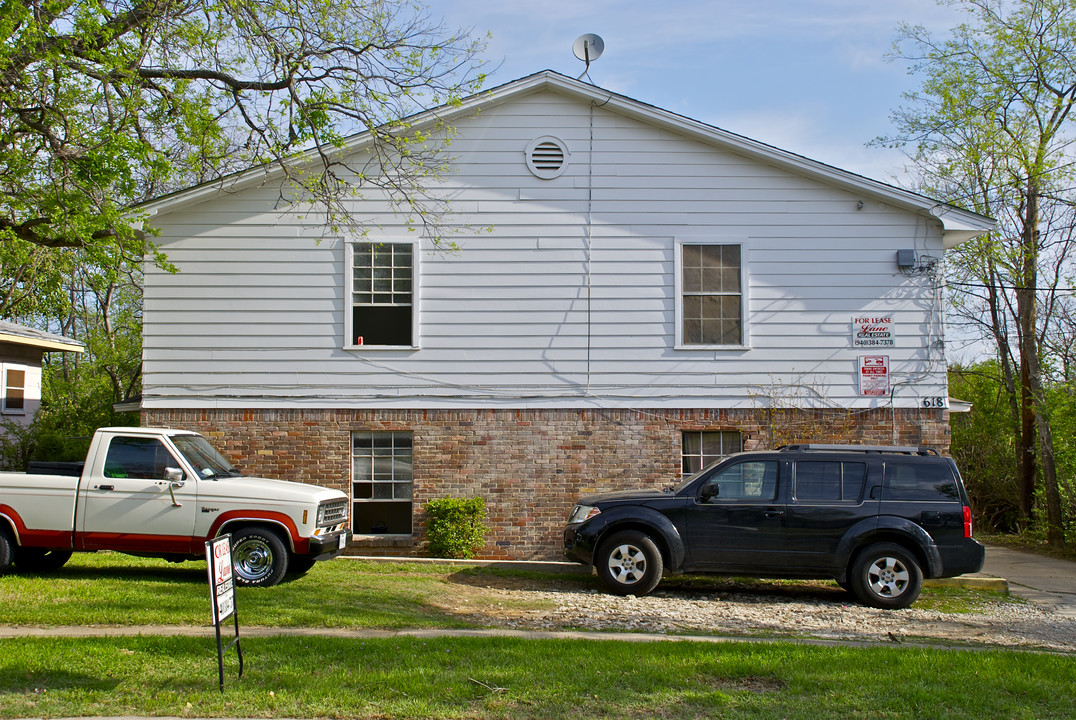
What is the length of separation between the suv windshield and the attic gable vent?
6315 mm

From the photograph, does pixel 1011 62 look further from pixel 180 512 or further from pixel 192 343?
pixel 180 512

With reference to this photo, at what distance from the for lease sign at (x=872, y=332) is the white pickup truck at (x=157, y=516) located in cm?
836

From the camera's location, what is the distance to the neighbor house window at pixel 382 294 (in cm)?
1402

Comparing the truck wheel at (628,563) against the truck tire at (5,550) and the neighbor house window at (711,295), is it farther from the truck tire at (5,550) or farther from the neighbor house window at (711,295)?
the truck tire at (5,550)

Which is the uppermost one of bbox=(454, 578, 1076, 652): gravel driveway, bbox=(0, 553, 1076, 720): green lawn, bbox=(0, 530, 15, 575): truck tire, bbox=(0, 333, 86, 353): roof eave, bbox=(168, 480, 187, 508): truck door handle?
bbox=(0, 333, 86, 353): roof eave

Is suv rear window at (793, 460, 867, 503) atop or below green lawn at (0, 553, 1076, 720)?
atop

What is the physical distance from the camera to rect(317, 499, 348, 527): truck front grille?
1056 cm

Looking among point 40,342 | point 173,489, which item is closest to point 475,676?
point 173,489

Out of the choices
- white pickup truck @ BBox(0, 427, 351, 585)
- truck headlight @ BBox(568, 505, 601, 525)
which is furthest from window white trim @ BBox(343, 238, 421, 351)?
truck headlight @ BBox(568, 505, 601, 525)

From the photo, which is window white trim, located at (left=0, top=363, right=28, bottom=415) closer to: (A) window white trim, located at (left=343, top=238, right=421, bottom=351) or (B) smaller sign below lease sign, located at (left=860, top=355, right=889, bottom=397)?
(A) window white trim, located at (left=343, top=238, right=421, bottom=351)

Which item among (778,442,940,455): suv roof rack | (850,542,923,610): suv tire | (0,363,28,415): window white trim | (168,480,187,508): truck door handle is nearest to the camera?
(168,480,187,508): truck door handle

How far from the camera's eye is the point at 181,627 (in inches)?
333

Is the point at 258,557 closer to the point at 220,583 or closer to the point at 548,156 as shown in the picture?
the point at 220,583

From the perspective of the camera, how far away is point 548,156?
1426cm
